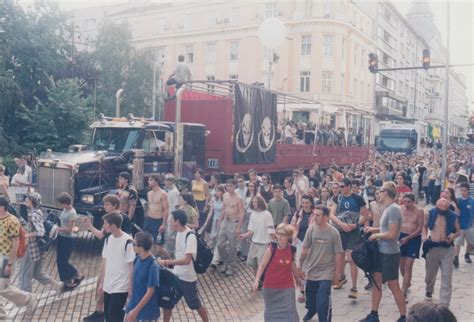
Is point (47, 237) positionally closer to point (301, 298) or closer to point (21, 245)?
point (21, 245)

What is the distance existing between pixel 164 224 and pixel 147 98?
25.5 meters

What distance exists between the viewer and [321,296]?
6352 mm

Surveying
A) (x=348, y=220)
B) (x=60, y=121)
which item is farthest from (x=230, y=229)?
(x=60, y=121)

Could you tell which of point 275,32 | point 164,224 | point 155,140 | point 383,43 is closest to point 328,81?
point 383,43

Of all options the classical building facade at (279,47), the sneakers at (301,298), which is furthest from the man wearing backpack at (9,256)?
the classical building facade at (279,47)

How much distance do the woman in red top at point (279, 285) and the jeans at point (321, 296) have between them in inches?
22.6

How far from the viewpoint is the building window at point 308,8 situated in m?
47.6

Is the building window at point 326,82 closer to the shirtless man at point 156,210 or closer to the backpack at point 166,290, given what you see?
the shirtless man at point 156,210

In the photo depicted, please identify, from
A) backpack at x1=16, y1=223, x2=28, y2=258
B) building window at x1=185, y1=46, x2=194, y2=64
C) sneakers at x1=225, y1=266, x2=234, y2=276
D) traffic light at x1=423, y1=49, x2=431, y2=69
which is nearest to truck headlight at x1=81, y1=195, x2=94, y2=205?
sneakers at x1=225, y1=266, x2=234, y2=276

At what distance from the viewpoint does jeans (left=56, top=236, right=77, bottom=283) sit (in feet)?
26.3

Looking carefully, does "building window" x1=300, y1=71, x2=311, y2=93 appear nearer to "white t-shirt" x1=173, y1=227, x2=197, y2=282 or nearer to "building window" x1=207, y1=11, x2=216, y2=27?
"building window" x1=207, y1=11, x2=216, y2=27

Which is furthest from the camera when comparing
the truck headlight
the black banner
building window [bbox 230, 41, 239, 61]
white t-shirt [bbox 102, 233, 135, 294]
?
building window [bbox 230, 41, 239, 61]

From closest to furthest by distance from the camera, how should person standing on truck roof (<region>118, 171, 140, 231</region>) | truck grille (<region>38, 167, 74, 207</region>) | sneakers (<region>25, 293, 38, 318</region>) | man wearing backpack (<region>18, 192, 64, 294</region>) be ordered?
sneakers (<region>25, 293, 38, 318</region>) → man wearing backpack (<region>18, 192, 64, 294</region>) → person standing on truck roof (<region>118, 171, 140, 231</region>) → truck grille (<region>38, 167, 74, 207</region>)

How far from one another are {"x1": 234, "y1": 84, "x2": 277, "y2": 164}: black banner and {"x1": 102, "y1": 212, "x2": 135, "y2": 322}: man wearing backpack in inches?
384
